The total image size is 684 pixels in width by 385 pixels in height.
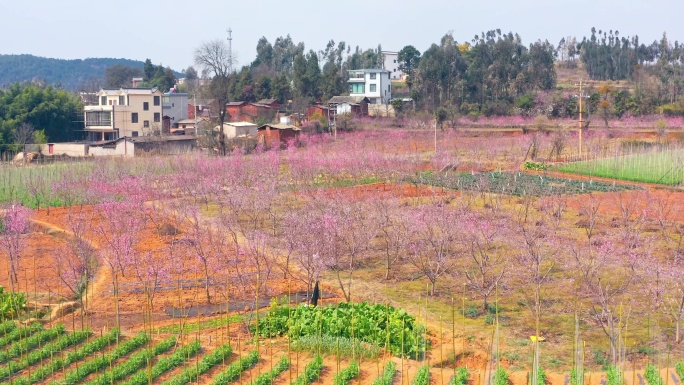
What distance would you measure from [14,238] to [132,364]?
6530mm

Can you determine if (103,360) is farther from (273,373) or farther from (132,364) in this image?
(273,373)

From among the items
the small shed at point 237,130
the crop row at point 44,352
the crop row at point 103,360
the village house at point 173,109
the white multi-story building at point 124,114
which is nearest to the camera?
the crop row at point 103,360

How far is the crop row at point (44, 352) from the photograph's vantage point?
31.8ft

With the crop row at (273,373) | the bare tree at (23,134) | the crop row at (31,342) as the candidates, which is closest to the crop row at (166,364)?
the crop row at (273,373)

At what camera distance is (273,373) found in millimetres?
9391

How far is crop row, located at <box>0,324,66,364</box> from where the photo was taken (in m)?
10.1

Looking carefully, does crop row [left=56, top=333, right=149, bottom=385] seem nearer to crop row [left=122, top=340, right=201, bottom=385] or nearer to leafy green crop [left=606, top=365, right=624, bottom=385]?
crop row [left=122, top=340, right=201, bottom=385]

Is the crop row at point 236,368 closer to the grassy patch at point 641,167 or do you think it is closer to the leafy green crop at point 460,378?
the leafy green crop at point 460,378

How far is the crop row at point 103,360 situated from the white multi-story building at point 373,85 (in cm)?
4471

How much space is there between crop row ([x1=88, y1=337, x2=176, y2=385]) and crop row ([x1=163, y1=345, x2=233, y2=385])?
44 centimetres

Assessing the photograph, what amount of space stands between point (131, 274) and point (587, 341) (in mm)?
8324

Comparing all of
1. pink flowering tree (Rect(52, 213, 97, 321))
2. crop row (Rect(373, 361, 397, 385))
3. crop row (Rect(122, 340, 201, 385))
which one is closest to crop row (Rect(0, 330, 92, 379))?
pink flowering tree (Rect(52, 213, 97, 321))

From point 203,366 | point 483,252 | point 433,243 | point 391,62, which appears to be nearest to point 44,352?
Result: point 203,366

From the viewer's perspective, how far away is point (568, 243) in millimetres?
13992
